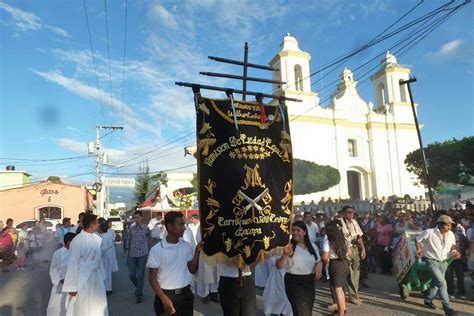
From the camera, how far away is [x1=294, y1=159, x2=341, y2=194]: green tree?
33.2m

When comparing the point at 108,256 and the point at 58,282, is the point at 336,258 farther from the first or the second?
the point at 108,256

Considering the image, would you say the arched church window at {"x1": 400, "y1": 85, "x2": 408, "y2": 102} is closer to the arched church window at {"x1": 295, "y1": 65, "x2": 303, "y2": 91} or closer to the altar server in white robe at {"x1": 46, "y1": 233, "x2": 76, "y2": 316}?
the arched church window at {"x1": 295, "y1": 65, "x2": 303, "y2": 91}

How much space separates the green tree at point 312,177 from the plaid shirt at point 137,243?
25362mm

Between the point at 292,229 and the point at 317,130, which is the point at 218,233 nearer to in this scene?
the point at 292,229

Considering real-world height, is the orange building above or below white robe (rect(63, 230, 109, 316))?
above

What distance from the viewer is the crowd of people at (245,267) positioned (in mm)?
4207

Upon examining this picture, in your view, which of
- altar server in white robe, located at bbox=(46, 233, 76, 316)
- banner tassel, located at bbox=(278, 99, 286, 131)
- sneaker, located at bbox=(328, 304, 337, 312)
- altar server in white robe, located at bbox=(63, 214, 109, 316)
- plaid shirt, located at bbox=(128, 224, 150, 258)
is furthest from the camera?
plaid shirt, located at bbox=(128, 224, 150, 258)

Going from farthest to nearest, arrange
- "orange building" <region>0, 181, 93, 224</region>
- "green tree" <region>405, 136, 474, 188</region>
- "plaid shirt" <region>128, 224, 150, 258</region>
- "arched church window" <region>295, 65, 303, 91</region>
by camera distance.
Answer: "arched church window" <region>295, 65, 303, 91</region> < "green tree" <region>405, 136, 474, 188</region> < "orange building" <region>0, 181, 93, 224</region> < "plaid shirt" <region>128, 224, 150, 258</region>

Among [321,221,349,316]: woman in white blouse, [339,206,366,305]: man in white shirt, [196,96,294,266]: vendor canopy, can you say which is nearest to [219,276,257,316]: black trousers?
[196,96,294,266]: vendor canopy

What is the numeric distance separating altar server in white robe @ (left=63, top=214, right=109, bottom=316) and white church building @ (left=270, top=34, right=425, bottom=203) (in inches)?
1245

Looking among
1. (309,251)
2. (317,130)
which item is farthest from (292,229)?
(317,130)

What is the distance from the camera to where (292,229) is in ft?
16.1

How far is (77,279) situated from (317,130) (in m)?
35.6

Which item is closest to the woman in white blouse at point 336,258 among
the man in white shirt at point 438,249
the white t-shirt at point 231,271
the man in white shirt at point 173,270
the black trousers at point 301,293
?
the man in white shirt at point 438,249
